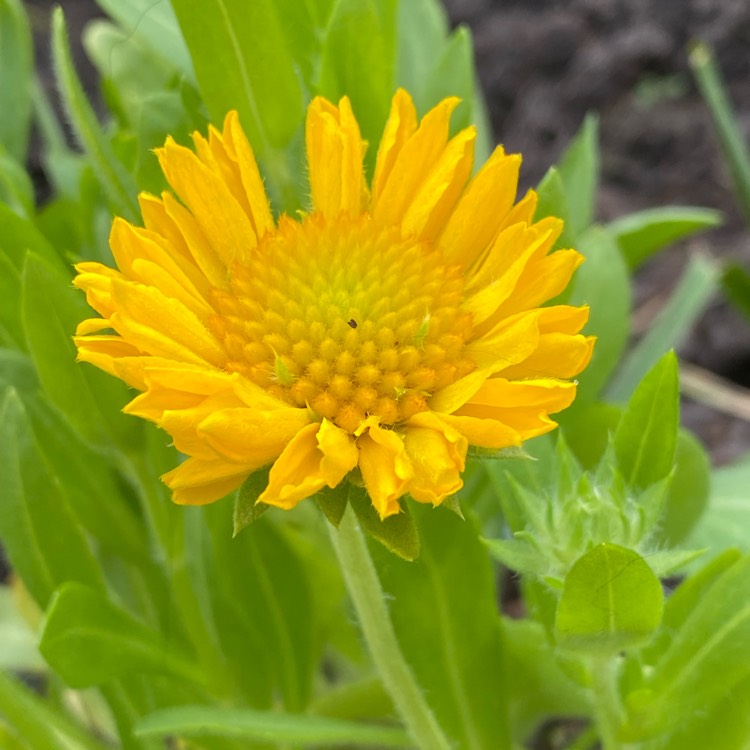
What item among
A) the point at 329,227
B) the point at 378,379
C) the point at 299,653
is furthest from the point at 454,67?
the point at 299,653

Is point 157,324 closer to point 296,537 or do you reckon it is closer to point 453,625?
point 453,625

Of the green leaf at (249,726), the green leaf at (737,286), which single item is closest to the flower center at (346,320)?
the green leaf at (249,726)

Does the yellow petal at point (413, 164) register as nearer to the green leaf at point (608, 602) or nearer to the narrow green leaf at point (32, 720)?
the green leaf at point (608, 602)

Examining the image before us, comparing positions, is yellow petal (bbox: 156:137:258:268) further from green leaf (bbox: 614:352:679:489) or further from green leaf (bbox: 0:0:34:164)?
green leaf (bbox: 0:0:34:164)

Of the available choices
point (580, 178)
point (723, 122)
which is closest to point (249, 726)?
point (580, 178)

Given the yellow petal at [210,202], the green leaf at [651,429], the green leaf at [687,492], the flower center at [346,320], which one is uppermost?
the yellow petal at [210,202]
